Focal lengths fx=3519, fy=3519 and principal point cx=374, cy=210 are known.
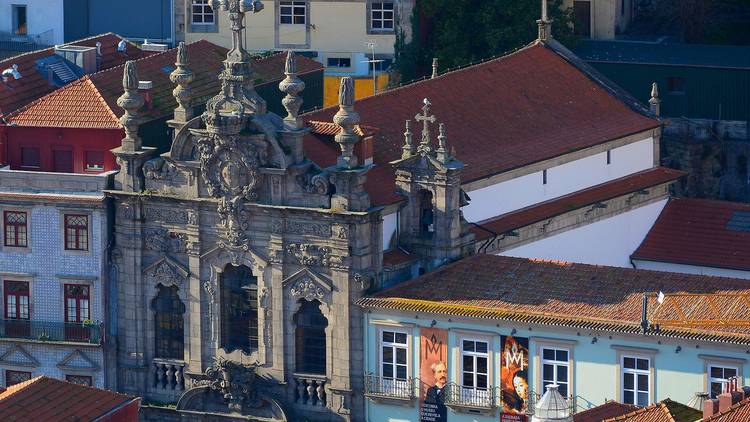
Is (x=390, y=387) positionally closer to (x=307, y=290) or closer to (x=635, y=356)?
(x=307, y=290)

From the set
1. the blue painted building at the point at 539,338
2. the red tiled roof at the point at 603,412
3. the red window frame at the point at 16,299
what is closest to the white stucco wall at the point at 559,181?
the blue painted building at the point at 539,338

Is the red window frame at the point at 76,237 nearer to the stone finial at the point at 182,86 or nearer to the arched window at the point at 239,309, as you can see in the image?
the arched window at the point at 239,309

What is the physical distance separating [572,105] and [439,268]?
15.9 m

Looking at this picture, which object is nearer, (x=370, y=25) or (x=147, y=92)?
(x=147, y=92)

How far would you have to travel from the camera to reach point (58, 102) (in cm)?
12031

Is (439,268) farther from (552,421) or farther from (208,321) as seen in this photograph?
(552,421)

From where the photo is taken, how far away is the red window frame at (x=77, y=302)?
118750 millimetres

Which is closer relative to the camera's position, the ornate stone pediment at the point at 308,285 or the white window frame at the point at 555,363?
the white window frame at the point at 555,363

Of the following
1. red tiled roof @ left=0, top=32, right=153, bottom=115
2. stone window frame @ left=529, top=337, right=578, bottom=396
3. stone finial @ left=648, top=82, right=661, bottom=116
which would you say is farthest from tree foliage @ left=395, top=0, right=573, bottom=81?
stone window frame @ left=529, top=337, right=578, bottom=396

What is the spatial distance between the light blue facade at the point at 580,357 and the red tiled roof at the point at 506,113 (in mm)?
4902

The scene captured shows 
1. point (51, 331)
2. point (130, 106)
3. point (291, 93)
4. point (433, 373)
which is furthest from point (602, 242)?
point (51, 331)

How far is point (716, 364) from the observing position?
108 meters

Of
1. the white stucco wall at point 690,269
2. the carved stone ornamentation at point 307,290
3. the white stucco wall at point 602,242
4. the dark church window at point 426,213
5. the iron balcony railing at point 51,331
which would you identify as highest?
the dark church window at point 426,213

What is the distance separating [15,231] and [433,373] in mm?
15938
